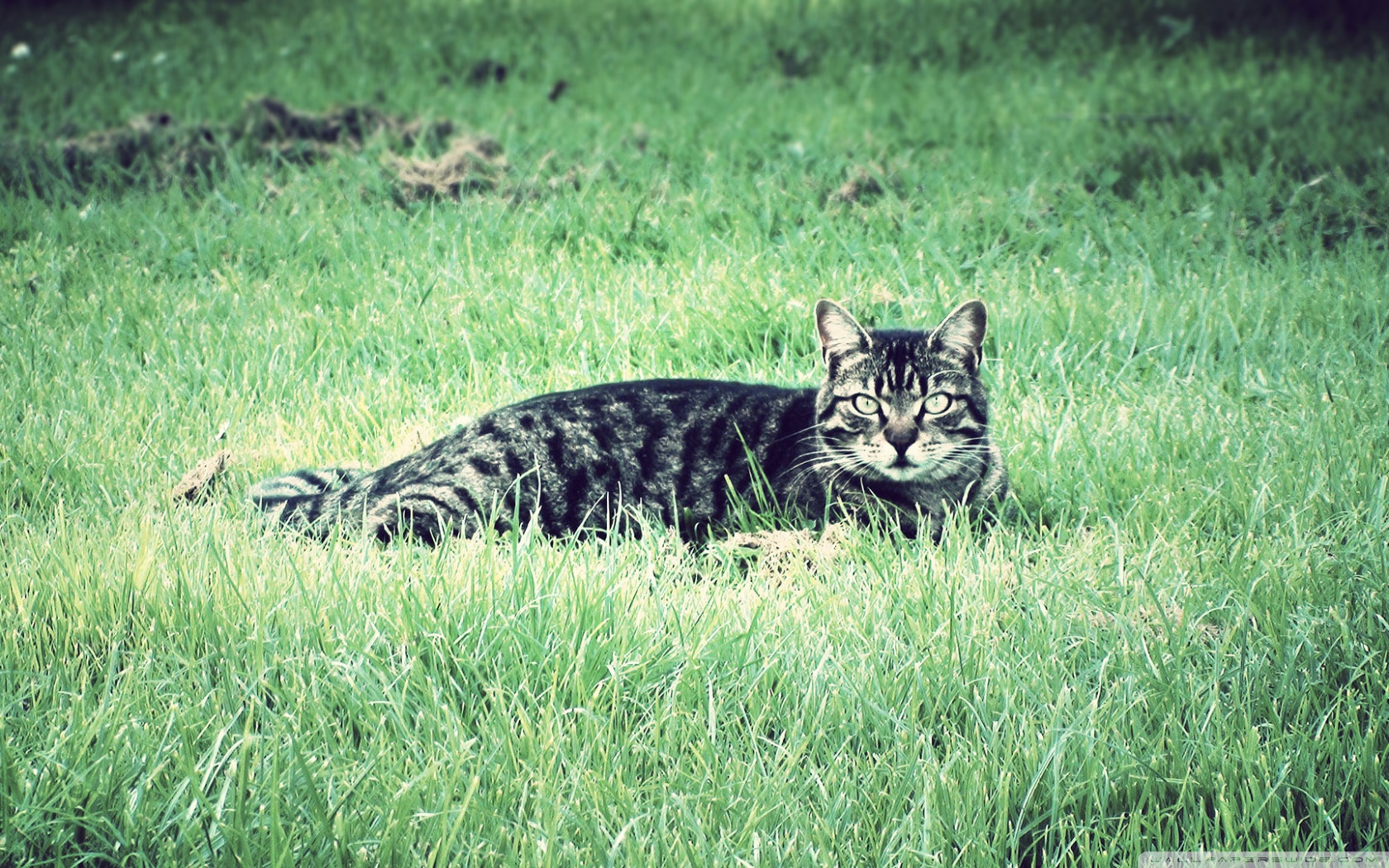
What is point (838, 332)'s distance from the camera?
365cm

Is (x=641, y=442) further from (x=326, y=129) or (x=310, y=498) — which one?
(x=326, y=129)

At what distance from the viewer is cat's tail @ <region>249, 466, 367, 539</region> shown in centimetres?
321

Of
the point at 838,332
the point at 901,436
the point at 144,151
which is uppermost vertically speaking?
the point at 144,151

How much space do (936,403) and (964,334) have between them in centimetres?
26

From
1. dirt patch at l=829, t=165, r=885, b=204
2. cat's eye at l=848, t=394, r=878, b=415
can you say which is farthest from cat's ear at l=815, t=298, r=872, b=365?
dirt patch at l=829, t=165, r=885, b=204

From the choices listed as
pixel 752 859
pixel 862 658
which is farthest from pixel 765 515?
pixel 752 859

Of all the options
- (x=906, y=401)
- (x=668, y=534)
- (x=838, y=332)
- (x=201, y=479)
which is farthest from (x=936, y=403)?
(x=201, y=479)

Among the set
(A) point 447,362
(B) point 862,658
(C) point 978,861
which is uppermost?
(A) point 447,362

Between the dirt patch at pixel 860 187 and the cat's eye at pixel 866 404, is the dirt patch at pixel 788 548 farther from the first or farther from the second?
the dirt patch at pixel 860 187

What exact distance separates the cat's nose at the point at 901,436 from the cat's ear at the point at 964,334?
34 cm

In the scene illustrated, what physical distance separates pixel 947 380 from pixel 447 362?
2.16m

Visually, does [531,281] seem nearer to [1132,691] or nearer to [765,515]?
[765,515]

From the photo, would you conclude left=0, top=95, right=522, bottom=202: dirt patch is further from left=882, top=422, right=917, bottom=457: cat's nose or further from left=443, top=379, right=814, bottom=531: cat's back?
left=882, top=422, right=917, bottom=457: cat's nose

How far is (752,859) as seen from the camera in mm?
1946
